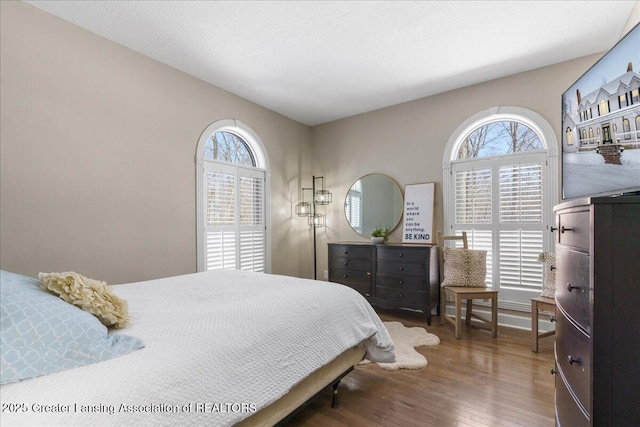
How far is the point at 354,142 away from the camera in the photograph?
465 cm

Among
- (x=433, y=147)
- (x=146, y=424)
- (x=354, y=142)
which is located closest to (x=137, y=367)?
(x=146, y=424)

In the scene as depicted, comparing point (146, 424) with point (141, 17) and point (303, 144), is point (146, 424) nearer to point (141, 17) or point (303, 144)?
A: point (141, 17)

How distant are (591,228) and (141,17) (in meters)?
3.15

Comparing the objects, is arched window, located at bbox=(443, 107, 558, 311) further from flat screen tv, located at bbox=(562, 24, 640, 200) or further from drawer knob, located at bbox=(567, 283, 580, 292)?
drawer knob, located at bbox=(567, 283, 580, 292)

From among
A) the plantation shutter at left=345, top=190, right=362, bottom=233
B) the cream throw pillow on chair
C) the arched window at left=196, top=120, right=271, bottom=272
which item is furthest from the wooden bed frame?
the plantation shutter at left=345, top=190, right=362, bottom=233

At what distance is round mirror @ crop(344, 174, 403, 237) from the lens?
4.25m

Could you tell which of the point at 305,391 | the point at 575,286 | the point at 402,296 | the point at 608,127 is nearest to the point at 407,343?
the point at 402,296

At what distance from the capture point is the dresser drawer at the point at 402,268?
348 cm

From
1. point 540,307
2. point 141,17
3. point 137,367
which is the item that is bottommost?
point 540,307

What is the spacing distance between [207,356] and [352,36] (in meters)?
2.65

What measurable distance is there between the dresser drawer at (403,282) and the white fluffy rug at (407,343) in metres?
0.42

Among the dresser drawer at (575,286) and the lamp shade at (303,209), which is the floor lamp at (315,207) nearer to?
the lamp shade at (303,209)

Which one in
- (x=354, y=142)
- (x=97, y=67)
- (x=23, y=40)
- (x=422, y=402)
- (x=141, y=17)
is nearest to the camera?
(x=422, y=402)

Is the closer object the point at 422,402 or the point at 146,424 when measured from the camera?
the point at 146,424
